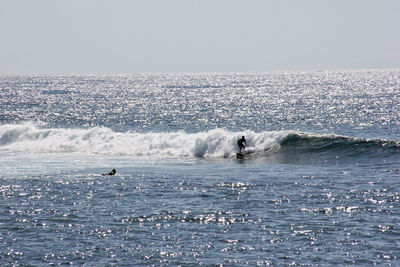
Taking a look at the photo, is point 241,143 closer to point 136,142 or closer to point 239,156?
point 239,156

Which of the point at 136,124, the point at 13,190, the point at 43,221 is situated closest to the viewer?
the point at 43,221

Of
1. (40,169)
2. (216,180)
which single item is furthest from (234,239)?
(40,169)

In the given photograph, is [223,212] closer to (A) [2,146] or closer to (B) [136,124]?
(A) [2,146]

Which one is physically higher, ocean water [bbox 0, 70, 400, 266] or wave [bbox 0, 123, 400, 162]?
wave [bbox 0, 123, 400, 162]

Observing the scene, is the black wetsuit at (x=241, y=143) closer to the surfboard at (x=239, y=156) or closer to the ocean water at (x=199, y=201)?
the surfboard at (x=239, y=156)

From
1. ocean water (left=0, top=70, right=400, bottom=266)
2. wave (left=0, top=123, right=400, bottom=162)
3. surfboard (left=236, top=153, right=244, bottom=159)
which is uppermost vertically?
wave (left=0, top=123, right=400, bottom=162)

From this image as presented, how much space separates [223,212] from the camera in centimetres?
2273

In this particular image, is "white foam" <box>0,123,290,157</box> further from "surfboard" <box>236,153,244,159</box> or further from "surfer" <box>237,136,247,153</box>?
"surfboard" <box>236,153,244,159</box>

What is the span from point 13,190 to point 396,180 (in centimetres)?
1898

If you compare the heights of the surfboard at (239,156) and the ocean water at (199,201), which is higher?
the surfboard at (239,156)

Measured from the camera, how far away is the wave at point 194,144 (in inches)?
1560

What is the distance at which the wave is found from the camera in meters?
39.6

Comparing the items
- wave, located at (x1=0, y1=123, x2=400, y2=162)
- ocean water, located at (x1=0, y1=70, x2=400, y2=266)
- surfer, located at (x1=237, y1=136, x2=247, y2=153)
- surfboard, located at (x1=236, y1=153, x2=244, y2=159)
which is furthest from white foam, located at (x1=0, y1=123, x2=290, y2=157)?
surfboard, located at (x1=236, y1=153, x2=244, y2=159)

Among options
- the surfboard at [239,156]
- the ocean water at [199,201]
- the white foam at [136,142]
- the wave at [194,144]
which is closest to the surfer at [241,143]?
the surfboard at [239,156]
